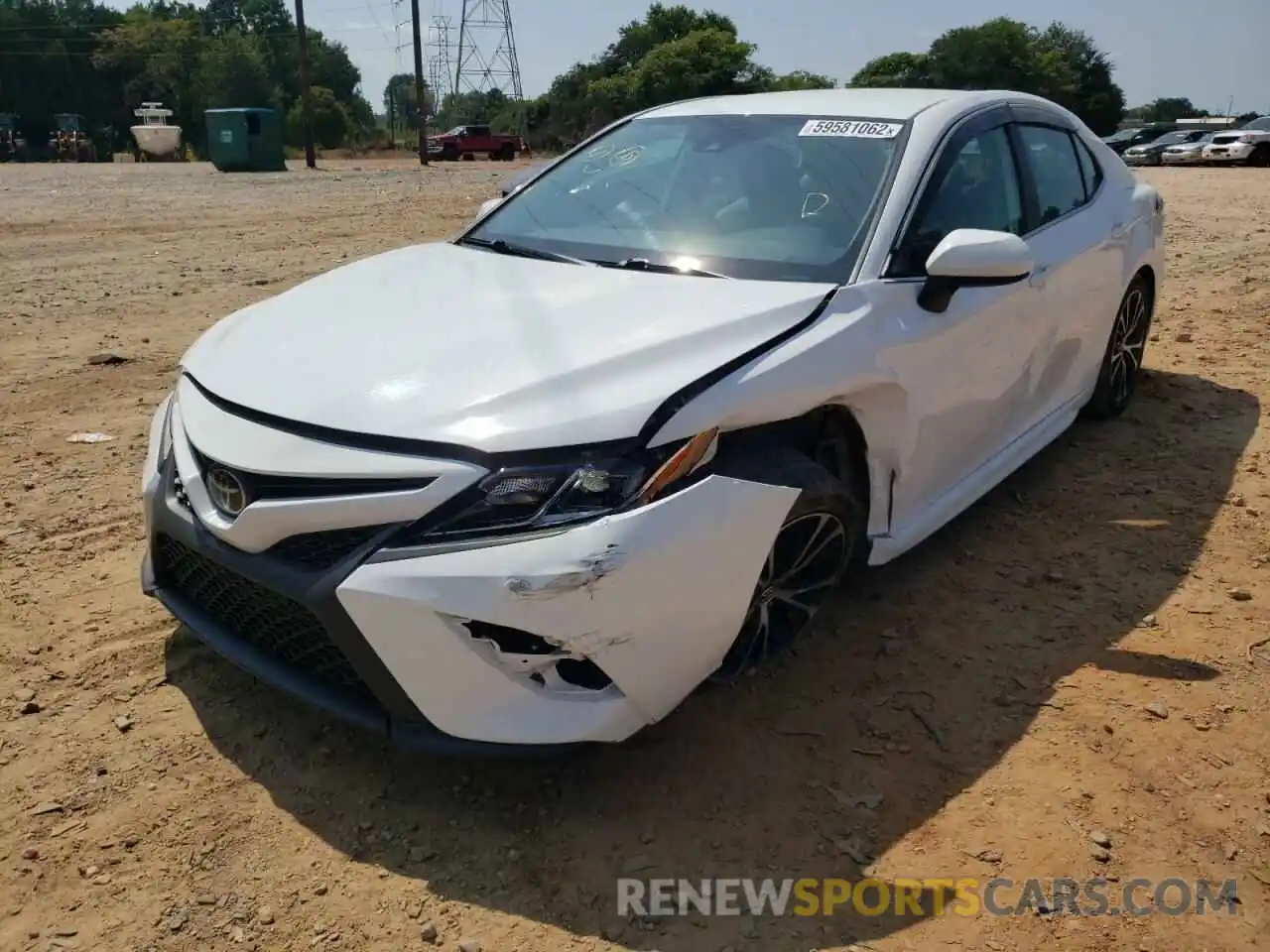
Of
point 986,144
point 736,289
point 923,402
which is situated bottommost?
point 923,402

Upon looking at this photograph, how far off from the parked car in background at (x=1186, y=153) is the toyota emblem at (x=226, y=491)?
33203 mm

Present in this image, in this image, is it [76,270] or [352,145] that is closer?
[76,270]

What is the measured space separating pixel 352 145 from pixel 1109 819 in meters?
64.8

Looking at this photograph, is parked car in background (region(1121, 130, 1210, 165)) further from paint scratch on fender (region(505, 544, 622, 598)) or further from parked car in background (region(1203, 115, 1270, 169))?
paint scratch on fender (region(505, 544, 622, 598))

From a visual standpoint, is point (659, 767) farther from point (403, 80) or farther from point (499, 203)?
point (403, 80)

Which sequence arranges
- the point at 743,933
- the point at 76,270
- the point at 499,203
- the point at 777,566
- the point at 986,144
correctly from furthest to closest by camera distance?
the point at 76,270 → the point at 499,203 → the point at 986,144 → the point at 777,566 → the point at 743,933

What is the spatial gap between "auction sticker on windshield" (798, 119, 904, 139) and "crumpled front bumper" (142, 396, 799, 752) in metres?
1.56

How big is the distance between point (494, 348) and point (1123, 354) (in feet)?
12.0

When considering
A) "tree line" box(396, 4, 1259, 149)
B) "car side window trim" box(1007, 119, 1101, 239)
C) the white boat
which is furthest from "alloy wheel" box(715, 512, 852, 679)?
"tree line" box(396, 4, 1259, 149)

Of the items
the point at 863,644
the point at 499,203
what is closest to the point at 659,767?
the point at 863,644

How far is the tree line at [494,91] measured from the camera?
60.9m

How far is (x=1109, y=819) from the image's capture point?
97.2 inches

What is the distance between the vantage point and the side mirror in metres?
2.95

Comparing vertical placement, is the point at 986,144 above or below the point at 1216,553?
A: above
